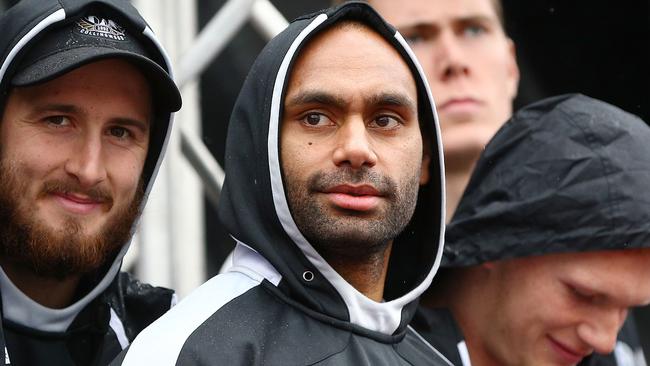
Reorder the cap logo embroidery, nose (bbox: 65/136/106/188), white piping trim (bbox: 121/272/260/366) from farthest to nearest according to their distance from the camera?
the cap logo embroidery < nose (bbox: 65/136/106/188) < white piping trim (bbox: 121/272/260/366)

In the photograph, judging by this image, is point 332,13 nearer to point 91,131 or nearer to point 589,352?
point 91,131

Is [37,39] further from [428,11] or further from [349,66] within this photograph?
[428,11]

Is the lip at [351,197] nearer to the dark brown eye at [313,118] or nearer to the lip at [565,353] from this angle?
the dark brown eye at [313,118]

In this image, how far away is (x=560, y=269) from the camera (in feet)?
10.4

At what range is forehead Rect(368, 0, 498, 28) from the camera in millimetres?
3953

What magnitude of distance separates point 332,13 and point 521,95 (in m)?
2.69

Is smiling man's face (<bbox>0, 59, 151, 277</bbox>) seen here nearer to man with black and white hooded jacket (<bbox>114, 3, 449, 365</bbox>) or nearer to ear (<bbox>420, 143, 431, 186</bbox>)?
man with black and white hooded jacket (<bbox>114, 3, 449, 365</bbox>)

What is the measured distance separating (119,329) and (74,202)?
36cm

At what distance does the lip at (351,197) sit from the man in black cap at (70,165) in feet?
1.88

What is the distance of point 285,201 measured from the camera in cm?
254

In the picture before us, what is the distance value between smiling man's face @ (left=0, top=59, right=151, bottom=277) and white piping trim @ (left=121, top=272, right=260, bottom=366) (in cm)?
37

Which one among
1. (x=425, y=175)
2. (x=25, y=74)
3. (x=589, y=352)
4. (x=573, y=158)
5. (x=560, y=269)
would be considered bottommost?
(x=589, y=352)

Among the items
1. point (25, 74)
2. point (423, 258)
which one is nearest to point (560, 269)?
point (423, 258)

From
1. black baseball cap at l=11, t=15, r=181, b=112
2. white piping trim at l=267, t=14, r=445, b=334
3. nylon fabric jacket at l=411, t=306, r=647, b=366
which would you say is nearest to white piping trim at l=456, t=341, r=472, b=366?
nylon fabric jacket at l=411, t=306, r=647, b=366
